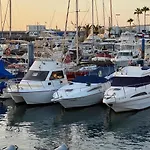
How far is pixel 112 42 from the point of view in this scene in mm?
55500

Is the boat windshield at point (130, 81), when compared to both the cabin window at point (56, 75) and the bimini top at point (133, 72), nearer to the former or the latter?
the bimini top at point (133, 72)

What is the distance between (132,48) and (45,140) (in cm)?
2954

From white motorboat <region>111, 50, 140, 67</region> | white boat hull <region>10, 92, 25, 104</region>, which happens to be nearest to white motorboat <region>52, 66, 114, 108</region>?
white boat hull <region>10, 92, 25, 104</region>

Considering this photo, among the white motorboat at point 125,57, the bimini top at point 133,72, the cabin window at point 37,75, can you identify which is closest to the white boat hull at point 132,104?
the bimini top at point 133,72

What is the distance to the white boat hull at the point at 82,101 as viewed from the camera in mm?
23688

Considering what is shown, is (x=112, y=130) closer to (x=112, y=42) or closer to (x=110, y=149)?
(x=110, y=149)

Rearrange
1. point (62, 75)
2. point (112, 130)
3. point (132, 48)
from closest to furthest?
1. point (112, 130)
2. point (62, 75)
3. point (132, 48)

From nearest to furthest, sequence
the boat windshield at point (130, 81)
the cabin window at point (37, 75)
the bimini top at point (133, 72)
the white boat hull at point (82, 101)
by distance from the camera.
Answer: the boat windshield at point (130, 81), the white boat hull at point (82, 101), the bimini top at point (133, 72), the cabin window at point (37, 75)

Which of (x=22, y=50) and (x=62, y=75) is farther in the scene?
(x=22, y=50)

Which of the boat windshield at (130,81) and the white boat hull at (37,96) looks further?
the white boat hull at (37,96)

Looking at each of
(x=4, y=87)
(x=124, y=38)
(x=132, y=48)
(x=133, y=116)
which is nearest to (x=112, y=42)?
(x=124, y=38)

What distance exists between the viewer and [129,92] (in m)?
22.5

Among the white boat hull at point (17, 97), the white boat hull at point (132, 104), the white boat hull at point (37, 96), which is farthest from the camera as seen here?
the white boat hull at point (17, 97)

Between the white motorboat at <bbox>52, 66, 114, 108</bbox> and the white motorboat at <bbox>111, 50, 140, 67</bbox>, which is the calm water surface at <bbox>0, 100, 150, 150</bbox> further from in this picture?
the white motorboat at <bbox>111, 50, 140, 67</bbox>
